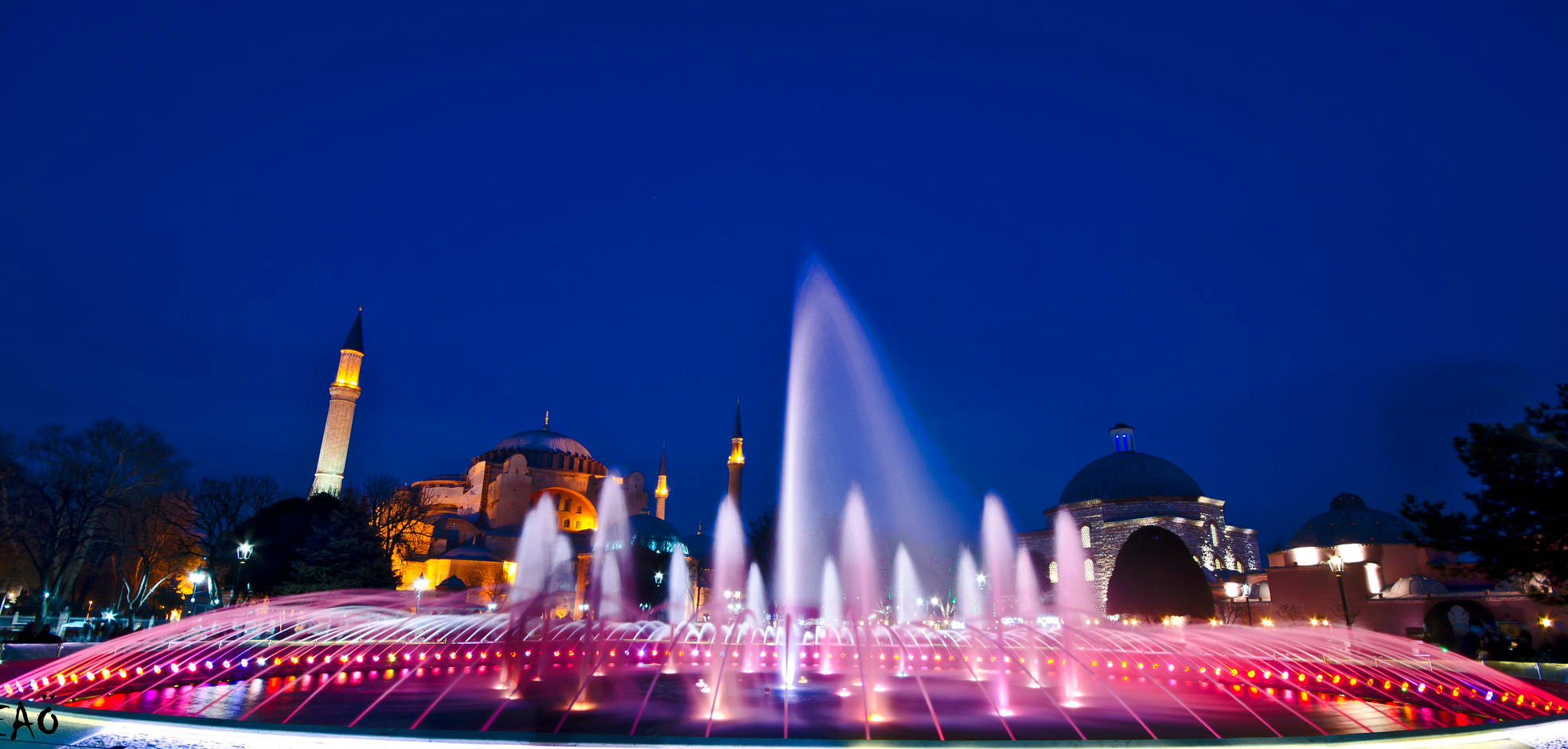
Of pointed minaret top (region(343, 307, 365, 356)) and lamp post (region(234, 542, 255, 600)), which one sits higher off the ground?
pointed minaret top (region(343, 307, 365, 356))

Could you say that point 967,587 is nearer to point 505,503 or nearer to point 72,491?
point 505,503

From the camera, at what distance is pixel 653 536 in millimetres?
52531

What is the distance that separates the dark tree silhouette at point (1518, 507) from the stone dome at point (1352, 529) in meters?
24.0

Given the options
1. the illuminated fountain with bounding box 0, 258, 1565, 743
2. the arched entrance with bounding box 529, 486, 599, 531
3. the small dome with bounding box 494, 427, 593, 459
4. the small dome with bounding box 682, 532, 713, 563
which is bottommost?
the illuminated fountain with bounding box 0, 258, 1565, 743

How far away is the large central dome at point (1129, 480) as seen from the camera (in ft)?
137

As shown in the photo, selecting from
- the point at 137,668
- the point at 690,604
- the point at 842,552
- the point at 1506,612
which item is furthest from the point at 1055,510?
the point at 137,668

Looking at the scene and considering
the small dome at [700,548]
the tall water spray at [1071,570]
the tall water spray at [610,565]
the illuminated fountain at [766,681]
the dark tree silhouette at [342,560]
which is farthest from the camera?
the small dome at [700,548]

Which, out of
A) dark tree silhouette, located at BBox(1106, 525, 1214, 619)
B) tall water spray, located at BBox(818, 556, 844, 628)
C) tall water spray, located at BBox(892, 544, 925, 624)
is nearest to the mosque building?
tall water spray, located at BBox(818, 556, 844, 628)

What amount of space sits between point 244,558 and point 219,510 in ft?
68.9

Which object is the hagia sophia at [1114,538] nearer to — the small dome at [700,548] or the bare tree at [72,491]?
the small dome at [700,548]

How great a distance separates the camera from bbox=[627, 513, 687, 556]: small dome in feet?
166

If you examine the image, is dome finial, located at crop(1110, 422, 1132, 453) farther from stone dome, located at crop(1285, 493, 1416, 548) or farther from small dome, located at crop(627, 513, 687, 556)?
small dome, located at crop(627, 513, 687, 556)

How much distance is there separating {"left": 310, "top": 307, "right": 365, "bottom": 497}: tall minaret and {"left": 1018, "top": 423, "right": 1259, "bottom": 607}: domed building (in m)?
40.1

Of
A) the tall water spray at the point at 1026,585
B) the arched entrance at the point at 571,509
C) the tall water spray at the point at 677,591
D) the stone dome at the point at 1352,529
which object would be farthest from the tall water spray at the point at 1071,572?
the arched entrance at the point at 571,509
